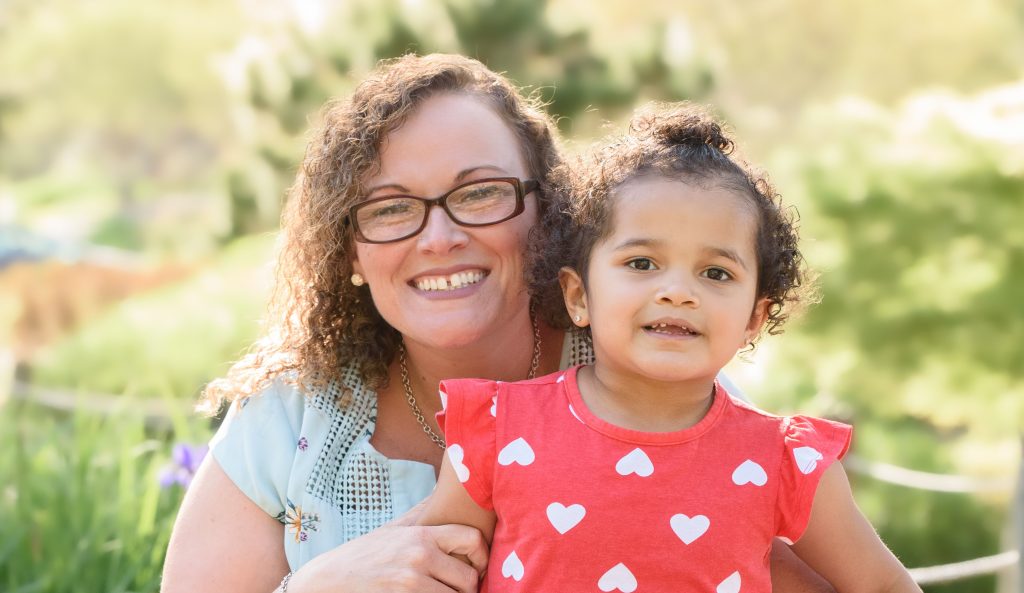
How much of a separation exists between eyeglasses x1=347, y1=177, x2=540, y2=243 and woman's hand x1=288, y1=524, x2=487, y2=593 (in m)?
0.61

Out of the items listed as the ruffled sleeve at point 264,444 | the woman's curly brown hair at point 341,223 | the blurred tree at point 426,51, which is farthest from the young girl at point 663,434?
the blurred tree at point 426,51

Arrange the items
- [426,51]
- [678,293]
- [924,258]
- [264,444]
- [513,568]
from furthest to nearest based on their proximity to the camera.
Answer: [426,51] < [924,258] < [264,444] < [513,568] < [678,293]

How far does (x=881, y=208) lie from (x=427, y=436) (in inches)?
159

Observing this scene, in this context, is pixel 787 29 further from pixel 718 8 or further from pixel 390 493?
pixel 390 493

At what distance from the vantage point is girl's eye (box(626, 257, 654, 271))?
1.90m

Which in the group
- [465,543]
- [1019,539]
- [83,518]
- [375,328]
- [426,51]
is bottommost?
[1019,539]

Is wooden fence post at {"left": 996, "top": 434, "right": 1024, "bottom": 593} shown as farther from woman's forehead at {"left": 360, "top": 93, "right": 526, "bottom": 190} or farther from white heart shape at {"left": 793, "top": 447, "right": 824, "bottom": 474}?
woman's forehead at {"left": 360, "top": 93, "right": 526, "bottom": 190}

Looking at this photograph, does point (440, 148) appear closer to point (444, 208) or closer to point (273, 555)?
point (444, 208)

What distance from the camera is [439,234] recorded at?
2365 millimetres

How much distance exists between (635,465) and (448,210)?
2.42 feet

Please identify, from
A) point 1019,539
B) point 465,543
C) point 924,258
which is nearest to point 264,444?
point 465,543

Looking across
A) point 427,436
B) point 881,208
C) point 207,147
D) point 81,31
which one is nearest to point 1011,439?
point 881,208

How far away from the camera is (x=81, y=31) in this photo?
3391cm

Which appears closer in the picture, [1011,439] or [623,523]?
[623,523]
